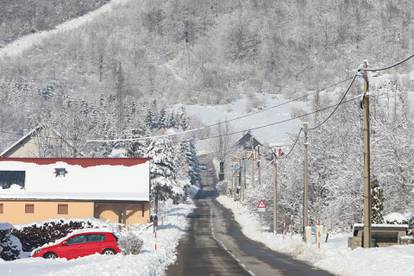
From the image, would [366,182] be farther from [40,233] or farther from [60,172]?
[60,172]

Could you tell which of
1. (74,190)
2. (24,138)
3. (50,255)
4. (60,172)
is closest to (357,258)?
(50,255)

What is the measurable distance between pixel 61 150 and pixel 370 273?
276 feet

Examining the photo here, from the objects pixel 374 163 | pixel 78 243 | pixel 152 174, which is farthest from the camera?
pixel 152 174

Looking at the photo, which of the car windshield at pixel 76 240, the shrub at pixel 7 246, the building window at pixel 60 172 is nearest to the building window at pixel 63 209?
the building window at pixel 60 172

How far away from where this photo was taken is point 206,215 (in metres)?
95.4

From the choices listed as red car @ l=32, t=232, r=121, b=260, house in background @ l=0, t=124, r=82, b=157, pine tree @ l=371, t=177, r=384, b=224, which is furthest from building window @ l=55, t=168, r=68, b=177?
pine tree @ l=371, t=177, r=384, b=224

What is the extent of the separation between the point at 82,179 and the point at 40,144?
3539cm

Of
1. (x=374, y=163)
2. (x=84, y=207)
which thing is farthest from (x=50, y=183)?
(x=374, y=163)

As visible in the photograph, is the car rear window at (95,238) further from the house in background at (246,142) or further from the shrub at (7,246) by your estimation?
the house in background at (246,142)

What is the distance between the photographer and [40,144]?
98562 mm

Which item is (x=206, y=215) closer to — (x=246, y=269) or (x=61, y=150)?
(x=61, y=150)

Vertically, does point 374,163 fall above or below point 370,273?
above

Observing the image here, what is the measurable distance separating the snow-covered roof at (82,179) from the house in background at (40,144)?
29.9m

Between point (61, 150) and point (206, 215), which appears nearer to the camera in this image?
point (206, 215)
